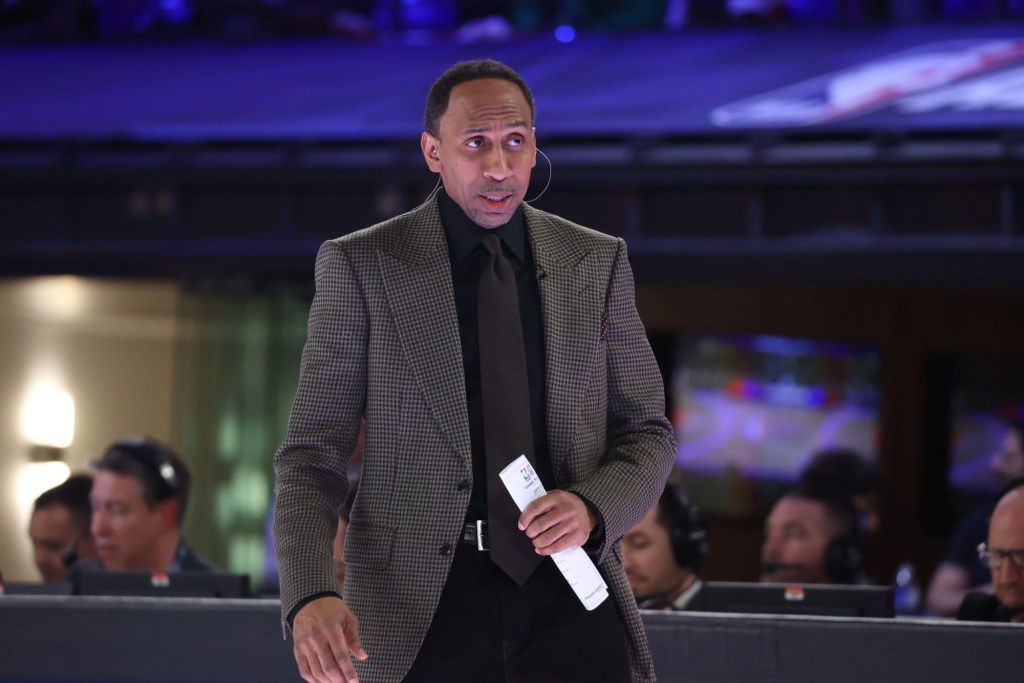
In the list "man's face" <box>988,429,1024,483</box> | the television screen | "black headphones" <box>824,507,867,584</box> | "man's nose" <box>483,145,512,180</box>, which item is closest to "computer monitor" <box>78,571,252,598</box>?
"man's nose" <box>483,145,512,180</box>

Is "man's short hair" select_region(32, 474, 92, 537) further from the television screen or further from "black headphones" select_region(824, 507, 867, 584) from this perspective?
the television screen

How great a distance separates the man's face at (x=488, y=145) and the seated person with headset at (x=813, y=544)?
382 cm

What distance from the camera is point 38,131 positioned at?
7961 mm

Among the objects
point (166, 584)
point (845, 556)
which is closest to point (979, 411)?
point (845, 556)

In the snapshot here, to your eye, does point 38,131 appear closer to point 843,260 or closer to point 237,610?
point 843,260

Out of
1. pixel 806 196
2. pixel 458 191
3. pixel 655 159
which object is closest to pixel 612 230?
pixel 655 159

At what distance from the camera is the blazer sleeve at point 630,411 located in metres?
2.17

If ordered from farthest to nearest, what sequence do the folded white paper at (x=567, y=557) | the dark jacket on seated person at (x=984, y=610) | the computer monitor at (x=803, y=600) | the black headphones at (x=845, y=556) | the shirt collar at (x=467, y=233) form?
the black headphones at (x=845, y=556) < the dark jacket on seated person at (x=984, y=610) < the computer monitor at (x=803, y=600) < the shirt collar at (x=467, y=233) < the folded white paper at (x=567, y=557)

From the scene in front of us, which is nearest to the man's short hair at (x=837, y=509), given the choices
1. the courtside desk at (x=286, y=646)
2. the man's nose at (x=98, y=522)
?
the courtside desk at (x=286, y=646)

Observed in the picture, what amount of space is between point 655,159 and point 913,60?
1675 millimetres

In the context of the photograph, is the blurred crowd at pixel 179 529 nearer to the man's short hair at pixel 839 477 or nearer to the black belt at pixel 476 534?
the man's short hair at pixel 839 477

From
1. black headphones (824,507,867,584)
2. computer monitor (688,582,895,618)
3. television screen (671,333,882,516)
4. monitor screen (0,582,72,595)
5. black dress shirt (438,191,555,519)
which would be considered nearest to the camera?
black dress shirt (438,191,555,519)

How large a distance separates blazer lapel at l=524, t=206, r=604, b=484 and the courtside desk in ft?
4.32

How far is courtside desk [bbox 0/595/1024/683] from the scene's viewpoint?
3.19m
